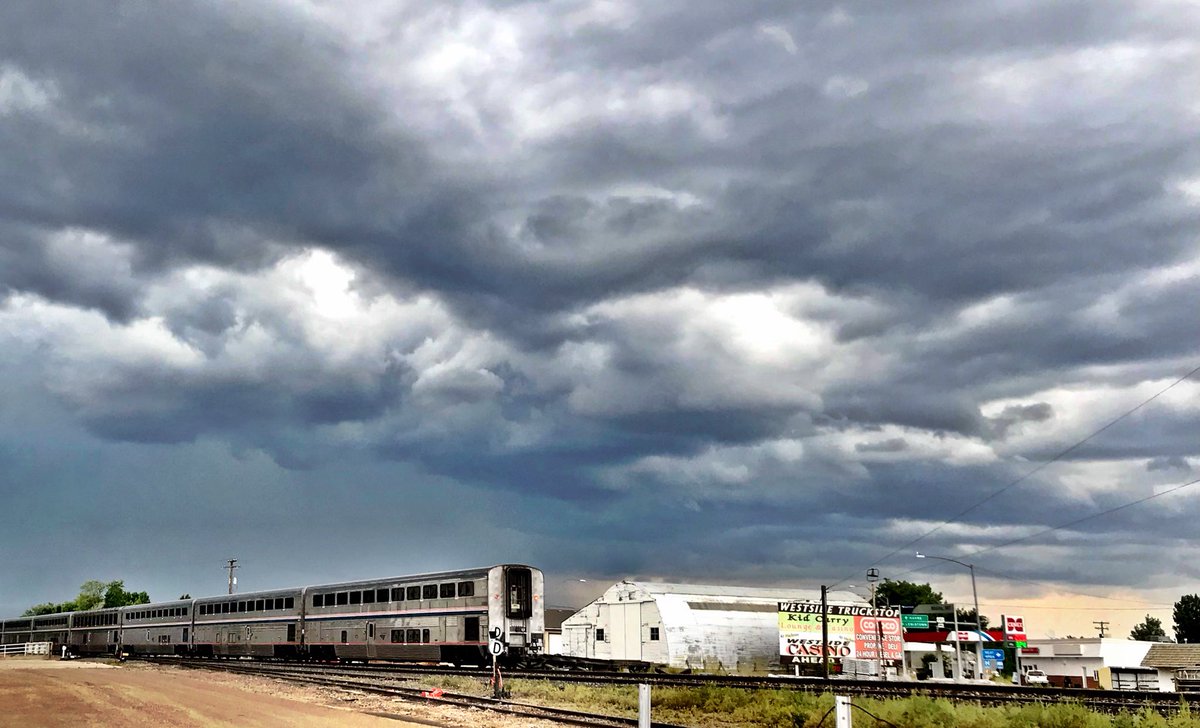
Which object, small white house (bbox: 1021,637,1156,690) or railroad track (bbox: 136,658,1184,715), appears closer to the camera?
railroad track (bbox: 136,658,1184,715)

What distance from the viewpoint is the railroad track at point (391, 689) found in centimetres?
2575

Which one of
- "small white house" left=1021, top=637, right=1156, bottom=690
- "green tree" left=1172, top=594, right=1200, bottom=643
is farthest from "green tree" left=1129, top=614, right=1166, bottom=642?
"small white house" left=1021, top=637, right=1156, bottom=690

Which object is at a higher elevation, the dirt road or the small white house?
the dirt road

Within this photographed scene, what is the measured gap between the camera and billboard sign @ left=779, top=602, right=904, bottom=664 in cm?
6056

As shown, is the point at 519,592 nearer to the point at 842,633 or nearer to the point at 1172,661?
the point at 842,633

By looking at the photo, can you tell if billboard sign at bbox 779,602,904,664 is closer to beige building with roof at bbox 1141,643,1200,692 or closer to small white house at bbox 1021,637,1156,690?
beige building with roof at bbox 1141,643,1200,692

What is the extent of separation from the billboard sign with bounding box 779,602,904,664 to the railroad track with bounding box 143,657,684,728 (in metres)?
29.8

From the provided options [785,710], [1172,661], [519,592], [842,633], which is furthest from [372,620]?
[1172,661]

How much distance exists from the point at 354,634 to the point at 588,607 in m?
25.9

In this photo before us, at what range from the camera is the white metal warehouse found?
215 ft

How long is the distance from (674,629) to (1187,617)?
143 meters

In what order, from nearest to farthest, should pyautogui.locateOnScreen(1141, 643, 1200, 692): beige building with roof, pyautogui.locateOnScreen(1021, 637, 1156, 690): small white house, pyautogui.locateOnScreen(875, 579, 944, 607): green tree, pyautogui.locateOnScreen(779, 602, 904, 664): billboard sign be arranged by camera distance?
pyautogui.locateOnScreen(779, 602, 904, 664): billboard sign, pyautogui.locateOnScreen(1141, 643, 1200, 692): beige building with roof, pyautogui.locateOnScreen(1021, 637, 1156, 690): small white house, pyautogui.locateOnScreen(875, 579, 944, 607): green tree

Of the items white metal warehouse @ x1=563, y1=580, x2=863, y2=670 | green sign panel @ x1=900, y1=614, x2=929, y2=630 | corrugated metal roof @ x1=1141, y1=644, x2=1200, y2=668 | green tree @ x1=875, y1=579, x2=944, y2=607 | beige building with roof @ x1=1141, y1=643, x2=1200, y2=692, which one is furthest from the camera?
green tree @ x1=875, y1=579, x2=944, y2=607

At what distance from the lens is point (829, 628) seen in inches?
2566
